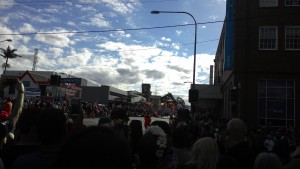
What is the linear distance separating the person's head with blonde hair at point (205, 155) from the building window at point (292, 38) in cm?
2257

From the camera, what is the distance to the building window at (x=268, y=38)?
2456 centimetres

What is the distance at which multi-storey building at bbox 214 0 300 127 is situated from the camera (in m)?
24.1

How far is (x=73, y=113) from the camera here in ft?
25.9

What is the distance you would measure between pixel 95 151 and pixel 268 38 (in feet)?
82.0

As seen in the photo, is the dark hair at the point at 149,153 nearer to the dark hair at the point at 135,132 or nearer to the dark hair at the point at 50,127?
the dark hair at the point at 50,127

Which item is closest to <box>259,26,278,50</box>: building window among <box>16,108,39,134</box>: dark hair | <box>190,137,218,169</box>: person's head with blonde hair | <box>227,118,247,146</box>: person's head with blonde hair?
<box>227,118,247,146</box>: person's head with blonde hair

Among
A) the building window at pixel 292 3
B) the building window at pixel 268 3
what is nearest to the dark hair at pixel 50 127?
the building window at pixel 268 3

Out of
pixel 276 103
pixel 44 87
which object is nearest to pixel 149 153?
pixel 276 103

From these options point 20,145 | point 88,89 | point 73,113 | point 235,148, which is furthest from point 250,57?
point 88,89

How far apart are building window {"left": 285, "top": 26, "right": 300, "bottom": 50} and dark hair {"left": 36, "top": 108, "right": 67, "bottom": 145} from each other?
23.9 metres

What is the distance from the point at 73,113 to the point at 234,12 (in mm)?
20067

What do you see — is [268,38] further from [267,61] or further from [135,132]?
[135,132]

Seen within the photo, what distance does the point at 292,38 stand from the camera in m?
24.2

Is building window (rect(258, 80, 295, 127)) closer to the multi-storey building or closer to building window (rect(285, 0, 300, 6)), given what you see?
the multi-storey building
